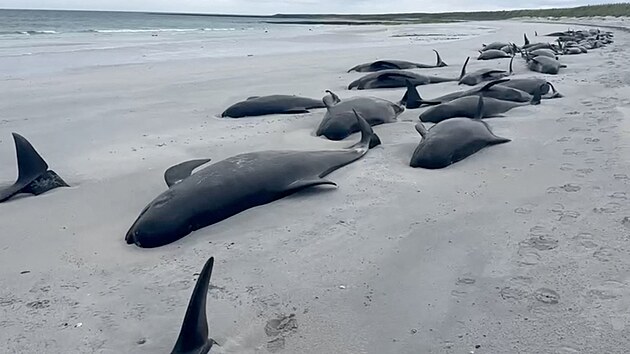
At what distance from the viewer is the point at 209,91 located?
31.9 feet

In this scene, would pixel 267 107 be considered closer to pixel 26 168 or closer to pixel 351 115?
pixel 351 115

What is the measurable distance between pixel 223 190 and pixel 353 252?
1055mm

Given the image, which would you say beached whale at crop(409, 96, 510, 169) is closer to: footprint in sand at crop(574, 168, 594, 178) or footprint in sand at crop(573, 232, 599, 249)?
footprint in sand at crop(574, 168, 594, 178)

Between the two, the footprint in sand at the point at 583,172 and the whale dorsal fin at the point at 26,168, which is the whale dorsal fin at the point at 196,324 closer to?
the whale dorsal fin at the point at 26,168

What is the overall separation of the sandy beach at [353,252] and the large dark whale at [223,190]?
93 mm

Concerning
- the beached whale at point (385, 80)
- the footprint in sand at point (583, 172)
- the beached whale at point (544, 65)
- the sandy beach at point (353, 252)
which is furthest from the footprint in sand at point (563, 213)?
the beached whale at point (544, 65)

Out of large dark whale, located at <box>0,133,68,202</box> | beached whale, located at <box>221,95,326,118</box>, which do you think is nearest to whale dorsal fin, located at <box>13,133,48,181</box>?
large dark whale, located at <box>0,133,68,202</box>

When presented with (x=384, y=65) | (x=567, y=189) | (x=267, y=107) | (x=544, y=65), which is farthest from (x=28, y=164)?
(x=544, y=65)

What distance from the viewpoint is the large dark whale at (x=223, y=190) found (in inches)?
138

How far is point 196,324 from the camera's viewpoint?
2.24 metres

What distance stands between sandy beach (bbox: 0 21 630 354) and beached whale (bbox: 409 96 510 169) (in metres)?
0.12

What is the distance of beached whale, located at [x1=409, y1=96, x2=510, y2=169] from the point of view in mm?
4754

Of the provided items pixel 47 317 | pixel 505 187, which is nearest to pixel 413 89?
pixel 505 187

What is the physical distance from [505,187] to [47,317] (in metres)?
3.06
